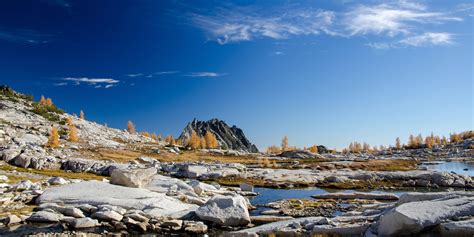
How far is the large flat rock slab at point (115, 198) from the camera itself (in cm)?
3566

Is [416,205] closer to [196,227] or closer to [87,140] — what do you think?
[196,227]

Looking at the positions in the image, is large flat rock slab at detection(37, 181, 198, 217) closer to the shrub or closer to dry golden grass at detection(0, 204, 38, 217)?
dry golden grass at detection(0, 204, 38, 217)

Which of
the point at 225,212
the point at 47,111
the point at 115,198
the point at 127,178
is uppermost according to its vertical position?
the point at 47,111

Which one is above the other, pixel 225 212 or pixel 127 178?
pixel 127 178

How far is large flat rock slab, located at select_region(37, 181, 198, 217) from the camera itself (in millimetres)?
35656

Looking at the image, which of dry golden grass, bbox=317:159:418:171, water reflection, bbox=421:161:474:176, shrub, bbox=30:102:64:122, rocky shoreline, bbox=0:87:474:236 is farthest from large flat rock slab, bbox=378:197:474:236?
shrub, bbox=30:102:64:122

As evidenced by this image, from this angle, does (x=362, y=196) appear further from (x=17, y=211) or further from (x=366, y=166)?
(x=366, y=166)

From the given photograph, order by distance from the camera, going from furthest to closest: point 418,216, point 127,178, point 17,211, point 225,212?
point 127,178 < point 17,211 < point 225,212 < point 418,216

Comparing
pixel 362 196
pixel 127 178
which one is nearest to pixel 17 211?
pixel 127 178

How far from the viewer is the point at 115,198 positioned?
37.2m

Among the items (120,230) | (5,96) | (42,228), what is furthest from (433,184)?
(5,96)

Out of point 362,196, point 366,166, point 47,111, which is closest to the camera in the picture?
point 362,196

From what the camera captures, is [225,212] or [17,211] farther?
[17,211]

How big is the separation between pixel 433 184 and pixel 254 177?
1337 inches
